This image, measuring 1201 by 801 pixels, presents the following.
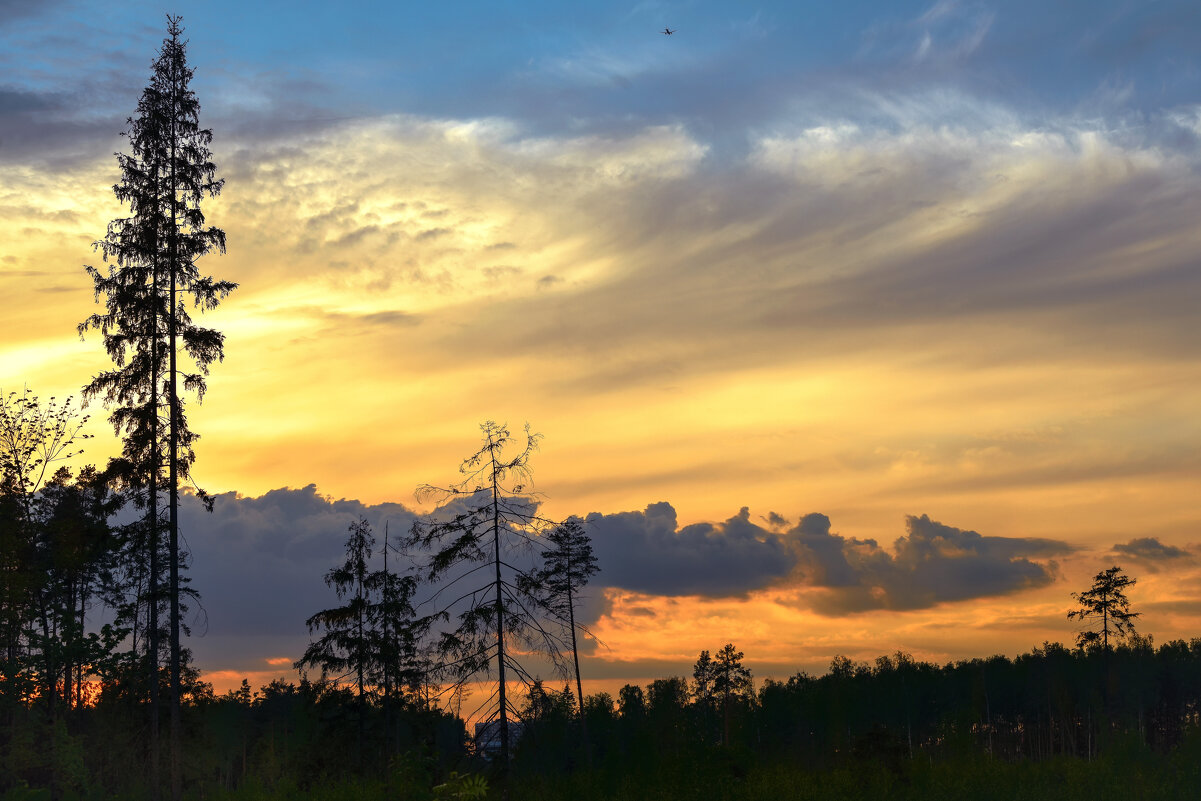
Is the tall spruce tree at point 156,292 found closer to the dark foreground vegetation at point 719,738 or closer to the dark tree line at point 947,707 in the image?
the dark foreground vegetation at point 719,738

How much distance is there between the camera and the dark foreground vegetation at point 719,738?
40.1 metres

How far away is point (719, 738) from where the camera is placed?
387 ft

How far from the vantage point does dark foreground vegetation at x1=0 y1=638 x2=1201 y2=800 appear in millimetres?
40062

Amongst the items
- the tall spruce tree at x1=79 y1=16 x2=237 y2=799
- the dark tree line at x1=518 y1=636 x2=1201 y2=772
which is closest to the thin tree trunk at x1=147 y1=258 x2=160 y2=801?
the tall spruce tree at x1=79 y1=16 x2=237 y2=799

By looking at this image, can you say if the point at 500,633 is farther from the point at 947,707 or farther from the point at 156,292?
the point at 947,707

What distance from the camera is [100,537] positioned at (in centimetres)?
3284

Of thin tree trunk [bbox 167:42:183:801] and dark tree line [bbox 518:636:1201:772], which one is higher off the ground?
thin tree trunk [bbox 167:42:183:801]

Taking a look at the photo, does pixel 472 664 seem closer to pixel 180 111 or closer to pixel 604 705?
pixel 180 111

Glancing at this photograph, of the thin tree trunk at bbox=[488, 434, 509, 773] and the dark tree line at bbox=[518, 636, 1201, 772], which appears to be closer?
the thin tree trunk at bbox=[488, 434, 509, 773]

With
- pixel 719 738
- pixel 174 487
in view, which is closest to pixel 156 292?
pixel 174 487

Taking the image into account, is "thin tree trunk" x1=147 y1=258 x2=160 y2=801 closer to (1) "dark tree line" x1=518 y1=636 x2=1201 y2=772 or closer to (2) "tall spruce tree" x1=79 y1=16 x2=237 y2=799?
(2) "tall spruce tree" x1=79 y1=16 x2=237 y2=799

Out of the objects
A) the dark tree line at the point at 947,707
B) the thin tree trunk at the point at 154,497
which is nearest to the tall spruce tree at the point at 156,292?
the thin tree trunk at the point at 154,497

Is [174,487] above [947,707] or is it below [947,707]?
above

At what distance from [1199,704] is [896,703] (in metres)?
42.1
